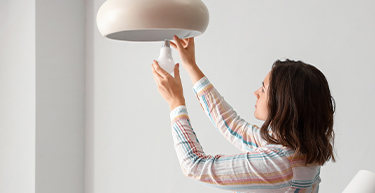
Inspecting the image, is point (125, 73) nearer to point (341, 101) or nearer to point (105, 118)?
point (105, 118)

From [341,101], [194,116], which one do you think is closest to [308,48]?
[341,101]

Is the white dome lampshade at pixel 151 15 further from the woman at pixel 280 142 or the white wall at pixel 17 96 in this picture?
the white wall at pixel 17 96

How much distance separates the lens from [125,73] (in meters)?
2.34

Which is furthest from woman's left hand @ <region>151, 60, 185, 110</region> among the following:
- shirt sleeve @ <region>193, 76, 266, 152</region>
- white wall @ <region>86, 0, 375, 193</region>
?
white wall @ <region>86, 0, 375, 193</region>

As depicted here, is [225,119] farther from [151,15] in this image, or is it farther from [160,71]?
[151,15]

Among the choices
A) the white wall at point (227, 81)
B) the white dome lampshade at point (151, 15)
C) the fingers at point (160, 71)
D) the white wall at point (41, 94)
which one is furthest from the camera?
the white wall at point (41, 94)

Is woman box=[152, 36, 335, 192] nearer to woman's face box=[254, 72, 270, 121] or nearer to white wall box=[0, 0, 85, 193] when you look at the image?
woman's face box=[254, 72, 270, 121]

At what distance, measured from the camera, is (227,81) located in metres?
1.92

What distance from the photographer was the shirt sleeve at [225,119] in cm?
122

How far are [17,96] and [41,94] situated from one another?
204 mm

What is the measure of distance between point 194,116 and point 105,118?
2.40 feet

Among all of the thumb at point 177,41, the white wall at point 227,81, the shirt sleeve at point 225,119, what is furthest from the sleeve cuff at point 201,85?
the white wall at point 227,81

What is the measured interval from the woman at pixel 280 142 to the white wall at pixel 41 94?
158 cm

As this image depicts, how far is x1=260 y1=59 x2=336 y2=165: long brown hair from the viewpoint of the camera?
89 cm
